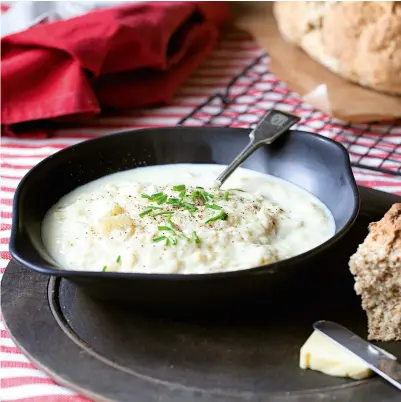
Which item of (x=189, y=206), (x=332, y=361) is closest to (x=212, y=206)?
(x=189, y=206)

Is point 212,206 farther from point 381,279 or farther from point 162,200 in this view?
point 381,279

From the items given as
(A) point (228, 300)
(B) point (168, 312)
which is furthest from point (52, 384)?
A: (A) point (228, 300)

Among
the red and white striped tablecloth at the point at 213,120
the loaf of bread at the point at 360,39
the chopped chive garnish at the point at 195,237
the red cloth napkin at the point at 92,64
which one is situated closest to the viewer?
the chopped chive garnish at the point at 195,237

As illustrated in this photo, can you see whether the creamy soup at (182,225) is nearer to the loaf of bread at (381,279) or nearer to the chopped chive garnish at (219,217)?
the chopped chive garnish at (219,217)

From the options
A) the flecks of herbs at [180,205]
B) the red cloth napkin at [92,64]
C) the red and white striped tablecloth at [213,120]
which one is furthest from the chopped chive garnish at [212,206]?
the red cloth napkin at [92,64]

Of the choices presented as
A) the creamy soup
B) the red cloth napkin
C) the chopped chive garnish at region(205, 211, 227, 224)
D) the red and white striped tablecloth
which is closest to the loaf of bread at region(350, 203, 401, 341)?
the creamy soup

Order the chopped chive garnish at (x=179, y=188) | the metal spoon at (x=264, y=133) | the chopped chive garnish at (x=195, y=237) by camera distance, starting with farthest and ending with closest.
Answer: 1. the metal spoon at (x=264, y=133)
2. the chopped chive garnish at (x=179, y=188)
3. the chopped chive garnish at (x=195, y=237)
